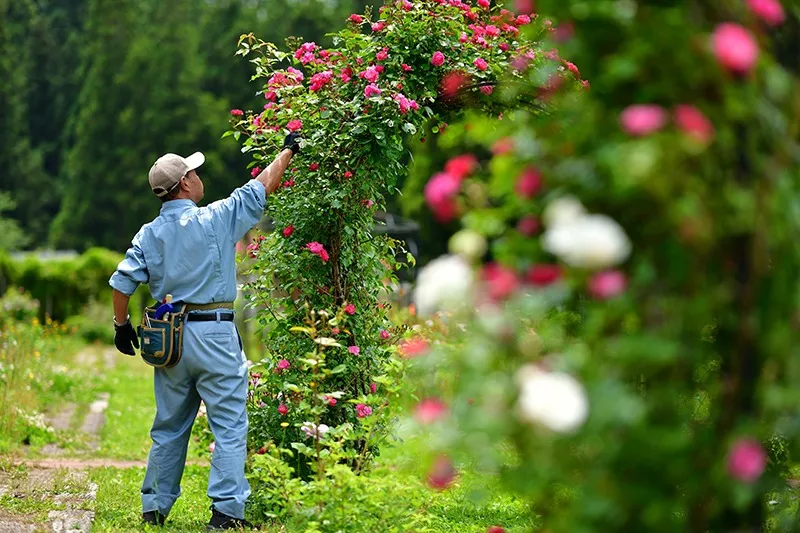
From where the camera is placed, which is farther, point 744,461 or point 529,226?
point 529,226

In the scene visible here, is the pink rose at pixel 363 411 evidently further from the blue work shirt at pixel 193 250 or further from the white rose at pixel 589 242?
the white rose at pixel 589 242

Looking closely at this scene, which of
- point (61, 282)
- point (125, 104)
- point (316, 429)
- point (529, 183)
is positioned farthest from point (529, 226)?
point (125, 104)

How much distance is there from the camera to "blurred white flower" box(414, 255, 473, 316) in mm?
2355

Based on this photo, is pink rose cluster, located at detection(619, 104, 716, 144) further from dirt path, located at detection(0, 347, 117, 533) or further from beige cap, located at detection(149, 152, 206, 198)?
dirt path, located at detection(0, 347, 117, 533)

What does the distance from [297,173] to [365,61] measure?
633mm

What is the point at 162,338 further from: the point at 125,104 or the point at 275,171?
the point at 125,104

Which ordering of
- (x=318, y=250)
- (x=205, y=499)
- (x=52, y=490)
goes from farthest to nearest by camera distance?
(x=205, y=499) → (x=52, y=490) → (x=318, y=250)

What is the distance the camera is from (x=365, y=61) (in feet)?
17.4

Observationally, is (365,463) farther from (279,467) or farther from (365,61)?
(365,61)

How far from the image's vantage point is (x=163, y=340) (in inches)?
185

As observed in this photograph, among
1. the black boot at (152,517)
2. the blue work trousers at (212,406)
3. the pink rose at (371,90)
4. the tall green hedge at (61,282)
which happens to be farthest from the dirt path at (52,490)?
the tall green hedge at (61,282)

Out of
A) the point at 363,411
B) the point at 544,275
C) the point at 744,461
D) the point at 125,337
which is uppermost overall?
the point at 544,275

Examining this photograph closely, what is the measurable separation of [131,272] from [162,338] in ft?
1.12

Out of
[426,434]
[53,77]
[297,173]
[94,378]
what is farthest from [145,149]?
[426,434]
